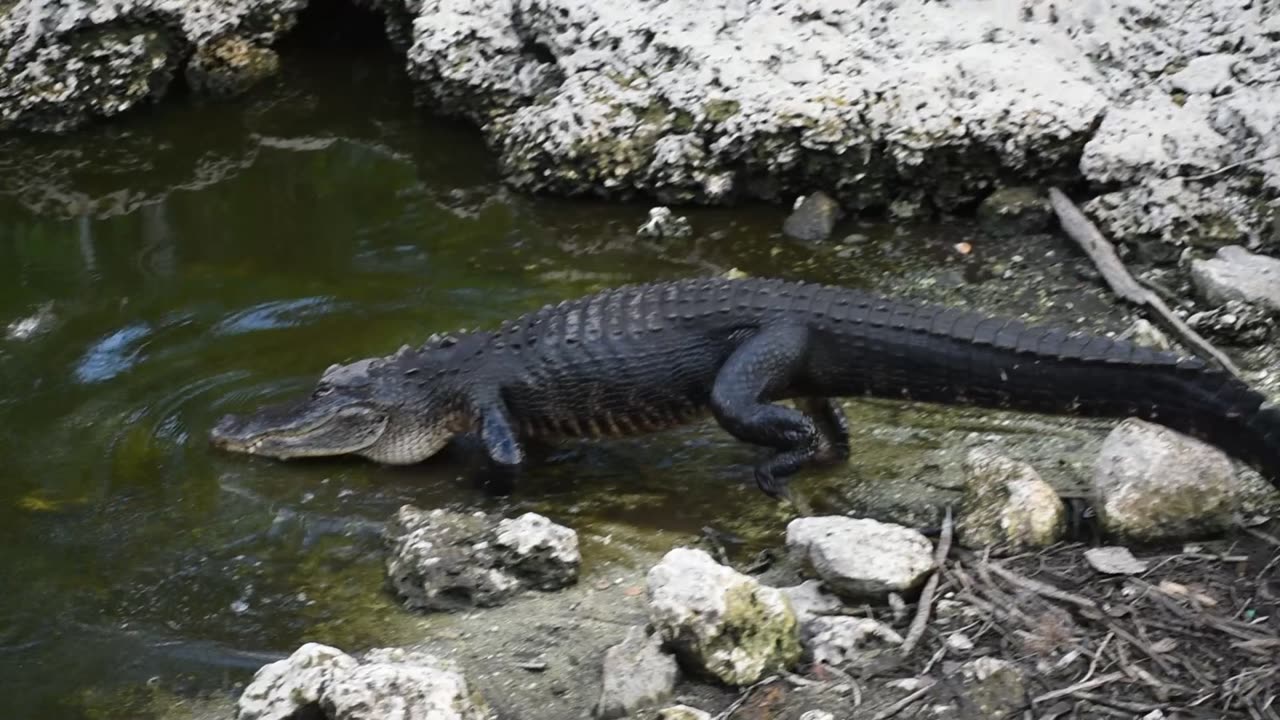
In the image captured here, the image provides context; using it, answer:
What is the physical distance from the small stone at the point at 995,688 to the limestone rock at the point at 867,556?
385 mm

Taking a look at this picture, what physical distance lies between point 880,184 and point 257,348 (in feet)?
10.9

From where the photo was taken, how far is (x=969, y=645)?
3.60 metres

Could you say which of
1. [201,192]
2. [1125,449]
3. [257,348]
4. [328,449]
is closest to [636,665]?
[1125,449]

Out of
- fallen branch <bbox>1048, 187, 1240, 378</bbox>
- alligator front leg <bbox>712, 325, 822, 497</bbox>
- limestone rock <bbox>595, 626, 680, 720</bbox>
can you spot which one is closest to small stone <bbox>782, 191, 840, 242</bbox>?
fallen branch <bbox>1048, 187, 1240, 378</bbox>

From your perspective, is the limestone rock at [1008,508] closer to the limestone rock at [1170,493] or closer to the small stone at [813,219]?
the limestone rock at [1170,493]

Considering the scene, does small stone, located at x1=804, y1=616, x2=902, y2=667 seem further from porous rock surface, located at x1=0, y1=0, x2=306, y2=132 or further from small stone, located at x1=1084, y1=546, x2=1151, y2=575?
porous rock surface, located at x1=0, y1=0, x2=306, y2=132

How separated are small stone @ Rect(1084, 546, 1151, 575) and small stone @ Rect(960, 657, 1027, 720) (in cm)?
56

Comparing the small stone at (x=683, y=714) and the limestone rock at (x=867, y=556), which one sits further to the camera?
the limestone rock at (x=867, y=556)

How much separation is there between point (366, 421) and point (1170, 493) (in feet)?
9.97

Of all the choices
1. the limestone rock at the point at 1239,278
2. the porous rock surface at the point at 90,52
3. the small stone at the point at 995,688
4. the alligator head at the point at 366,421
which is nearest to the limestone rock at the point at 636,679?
the small stone at the point at 995,688

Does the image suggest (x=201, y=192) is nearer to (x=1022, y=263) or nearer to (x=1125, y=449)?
(x=1022, y=263)

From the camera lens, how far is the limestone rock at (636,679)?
3553 millimetres

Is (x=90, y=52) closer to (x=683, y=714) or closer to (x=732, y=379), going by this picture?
(x=732, y=379)

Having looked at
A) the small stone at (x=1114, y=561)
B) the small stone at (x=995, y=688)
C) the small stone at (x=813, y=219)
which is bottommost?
the small stone at (x=995, y=688)
